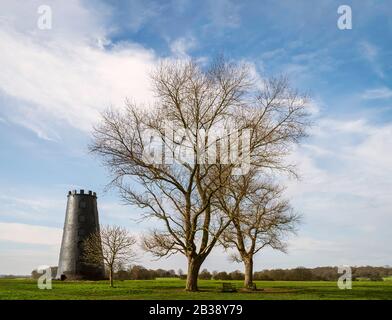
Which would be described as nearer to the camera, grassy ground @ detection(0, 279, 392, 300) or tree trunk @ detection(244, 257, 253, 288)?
grassy ground @ detection(0, 279, 392, 300)

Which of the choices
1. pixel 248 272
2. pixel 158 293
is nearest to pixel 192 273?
pixel 158 293

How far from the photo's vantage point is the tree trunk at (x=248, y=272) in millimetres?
41875

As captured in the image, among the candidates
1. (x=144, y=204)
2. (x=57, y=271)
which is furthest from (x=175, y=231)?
(x=57, y=271)

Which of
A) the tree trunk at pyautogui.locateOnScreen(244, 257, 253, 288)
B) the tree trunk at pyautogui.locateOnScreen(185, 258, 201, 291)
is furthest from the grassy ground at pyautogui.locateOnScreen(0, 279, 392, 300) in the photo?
the tree trunk at pyautogui.locateOnScreen(244, 257, 253, 288)

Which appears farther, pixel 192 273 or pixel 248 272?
pixel 248 272

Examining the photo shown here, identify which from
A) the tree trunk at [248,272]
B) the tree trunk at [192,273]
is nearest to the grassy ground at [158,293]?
the tree trunk at [192,273]

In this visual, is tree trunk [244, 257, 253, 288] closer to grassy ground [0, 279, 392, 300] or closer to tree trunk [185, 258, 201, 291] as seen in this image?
grassy ground [0, 279, 392, 300]

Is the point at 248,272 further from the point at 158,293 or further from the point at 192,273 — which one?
the point at 158,293

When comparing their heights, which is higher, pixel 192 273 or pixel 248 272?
pixel 192 273

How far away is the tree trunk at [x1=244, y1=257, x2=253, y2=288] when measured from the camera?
41.9 metres

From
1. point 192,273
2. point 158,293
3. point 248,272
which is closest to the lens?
point 158,293

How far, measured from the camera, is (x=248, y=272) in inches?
1697

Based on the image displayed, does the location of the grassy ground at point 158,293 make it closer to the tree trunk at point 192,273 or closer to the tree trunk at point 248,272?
the tree trunk at point 192,273

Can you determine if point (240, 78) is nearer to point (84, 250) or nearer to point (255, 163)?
point (255, 163)
